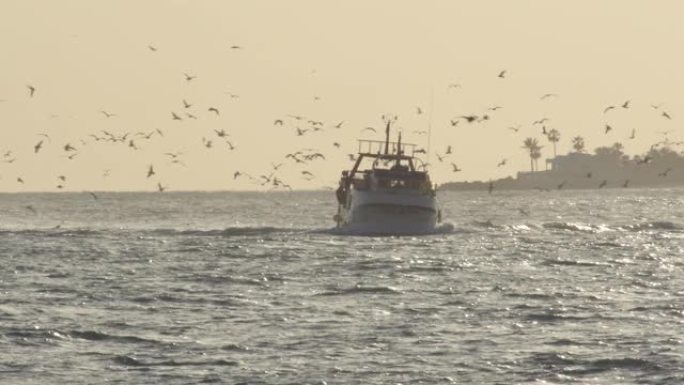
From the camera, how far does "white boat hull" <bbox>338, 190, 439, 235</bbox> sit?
84812 millimetres

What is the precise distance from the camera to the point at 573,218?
129250 millimetres

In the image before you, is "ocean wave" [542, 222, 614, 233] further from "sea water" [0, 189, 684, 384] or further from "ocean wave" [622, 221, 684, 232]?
"sea water" [0, 189, 684, 384]

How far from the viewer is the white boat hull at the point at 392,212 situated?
84.8m

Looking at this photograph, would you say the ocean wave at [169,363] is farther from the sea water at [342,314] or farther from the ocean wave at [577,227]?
the ocean wave at [577,227]

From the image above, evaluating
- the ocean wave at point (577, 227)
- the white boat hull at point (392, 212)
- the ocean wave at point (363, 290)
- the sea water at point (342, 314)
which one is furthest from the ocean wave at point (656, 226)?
the ocean wave at point (363, 290)

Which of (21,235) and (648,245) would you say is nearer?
(648,245)

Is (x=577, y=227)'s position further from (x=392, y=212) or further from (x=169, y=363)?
(x=169, y=363)

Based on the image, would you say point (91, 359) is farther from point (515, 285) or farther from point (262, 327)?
point (515, 285)

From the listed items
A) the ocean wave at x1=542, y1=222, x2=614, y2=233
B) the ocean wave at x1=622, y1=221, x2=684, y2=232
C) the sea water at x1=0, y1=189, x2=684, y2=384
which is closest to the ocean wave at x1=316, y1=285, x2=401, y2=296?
the sea water at x1=0, y1=189, x2=684, y2=384

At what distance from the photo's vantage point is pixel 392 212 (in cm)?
8531

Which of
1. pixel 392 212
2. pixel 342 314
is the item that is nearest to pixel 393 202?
pixel 392 212

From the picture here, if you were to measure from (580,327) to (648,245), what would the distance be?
4066 centimetres

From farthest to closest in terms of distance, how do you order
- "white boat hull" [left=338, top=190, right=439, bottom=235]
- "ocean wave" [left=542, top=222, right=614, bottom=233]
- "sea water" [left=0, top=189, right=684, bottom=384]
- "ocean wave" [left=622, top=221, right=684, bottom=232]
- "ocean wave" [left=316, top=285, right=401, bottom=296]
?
"ocean wave" [left=622, top=221, right=684, bottom=232] < "ocean wave" [left=542, top=222, right=614, bottom=233] < "white boat hull" [left=338, top=190, right=439, bottom=235] < "ocean wave" [left=316, top=285, right=401, bottom=296] < "sea water" [left=0, top=189, right=684, bottom=384]

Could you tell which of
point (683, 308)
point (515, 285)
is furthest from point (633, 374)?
point (515, 285)
